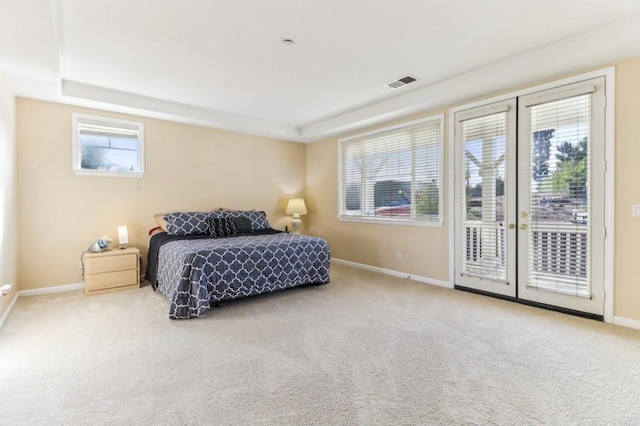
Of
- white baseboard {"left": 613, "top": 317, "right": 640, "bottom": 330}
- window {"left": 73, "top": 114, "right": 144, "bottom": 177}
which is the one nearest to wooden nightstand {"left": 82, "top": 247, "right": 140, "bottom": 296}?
window {"left": 73, "top": 114, "right": 144, "bottom": 177}

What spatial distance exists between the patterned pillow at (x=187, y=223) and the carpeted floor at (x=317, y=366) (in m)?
1.33

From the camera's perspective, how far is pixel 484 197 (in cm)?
388

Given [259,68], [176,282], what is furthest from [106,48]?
[176,282]

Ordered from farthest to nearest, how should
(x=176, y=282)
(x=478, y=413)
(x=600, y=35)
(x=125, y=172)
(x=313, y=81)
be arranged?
(x=125, y=172) < (x=313, y=81) < (x=176, y=282) < (x=600, y=35) < (x=478, y=413)

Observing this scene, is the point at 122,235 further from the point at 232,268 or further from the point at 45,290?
the point at 232,268

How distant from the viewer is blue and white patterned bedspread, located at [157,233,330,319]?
321 cm

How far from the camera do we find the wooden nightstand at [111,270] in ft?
12.9

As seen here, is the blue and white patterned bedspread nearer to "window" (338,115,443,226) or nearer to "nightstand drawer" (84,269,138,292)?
"nightstand drawer" (84,269,138,292)

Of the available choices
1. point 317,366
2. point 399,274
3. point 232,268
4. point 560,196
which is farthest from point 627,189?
point 232,268

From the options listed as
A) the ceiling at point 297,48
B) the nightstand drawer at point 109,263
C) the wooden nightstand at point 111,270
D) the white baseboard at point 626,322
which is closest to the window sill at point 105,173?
the ceiling at point 297,48

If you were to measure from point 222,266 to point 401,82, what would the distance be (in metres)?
3.08

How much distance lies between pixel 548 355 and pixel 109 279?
4735mm

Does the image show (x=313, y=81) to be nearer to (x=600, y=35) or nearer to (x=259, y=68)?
(x=259, y=68)

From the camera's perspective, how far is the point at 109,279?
405 centimetres
